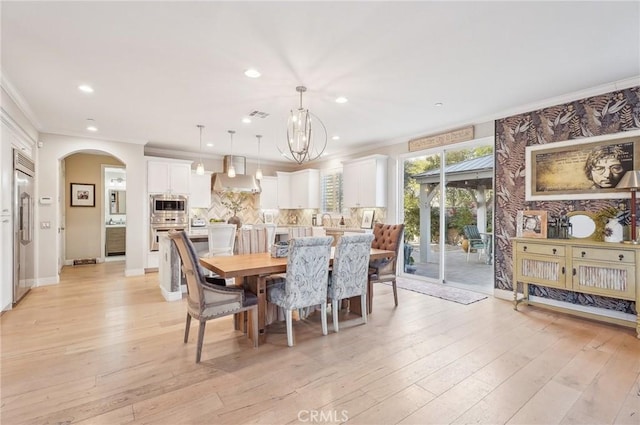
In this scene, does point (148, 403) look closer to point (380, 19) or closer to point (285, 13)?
point (285, 13)

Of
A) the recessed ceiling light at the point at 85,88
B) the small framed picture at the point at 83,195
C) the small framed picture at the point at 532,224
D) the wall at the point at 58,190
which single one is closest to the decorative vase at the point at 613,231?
the small framed picture at the point at 532,224

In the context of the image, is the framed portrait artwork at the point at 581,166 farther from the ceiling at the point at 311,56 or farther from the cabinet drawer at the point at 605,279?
the cabinet drawer at the point at 605,279

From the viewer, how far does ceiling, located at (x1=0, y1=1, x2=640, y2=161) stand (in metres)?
2.25

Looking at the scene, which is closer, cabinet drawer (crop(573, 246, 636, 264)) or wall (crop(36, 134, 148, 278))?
cabinet drawer (crop(573, 246, 636, 264))

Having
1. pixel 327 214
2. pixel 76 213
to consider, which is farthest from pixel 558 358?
pixel 76 213

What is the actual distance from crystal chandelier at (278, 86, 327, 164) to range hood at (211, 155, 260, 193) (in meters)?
1.17

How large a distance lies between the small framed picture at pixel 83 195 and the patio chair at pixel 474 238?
27.6 feet

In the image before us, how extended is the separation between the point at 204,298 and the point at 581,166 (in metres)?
4.45

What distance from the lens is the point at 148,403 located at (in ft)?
6.70

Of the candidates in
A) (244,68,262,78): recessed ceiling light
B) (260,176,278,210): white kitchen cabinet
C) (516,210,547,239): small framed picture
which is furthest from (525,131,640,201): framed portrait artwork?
(260,176,278,210): white kitchen cabinet

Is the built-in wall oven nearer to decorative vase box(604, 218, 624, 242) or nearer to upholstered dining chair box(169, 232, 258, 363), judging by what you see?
upholstered dining chair box(169, 232, 258, 363)

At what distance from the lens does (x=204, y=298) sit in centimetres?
264

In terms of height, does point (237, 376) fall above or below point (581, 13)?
below

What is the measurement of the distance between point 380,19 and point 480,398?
9.05 ft
